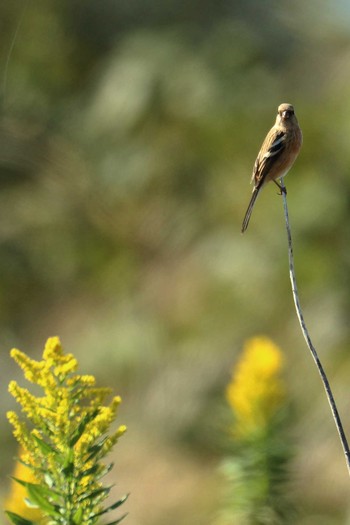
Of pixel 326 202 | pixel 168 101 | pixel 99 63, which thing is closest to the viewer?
pixel 326 202

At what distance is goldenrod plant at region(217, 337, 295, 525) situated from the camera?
4750 millimetres

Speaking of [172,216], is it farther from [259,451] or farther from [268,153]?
[268,153]

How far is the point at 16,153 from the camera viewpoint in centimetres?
1686

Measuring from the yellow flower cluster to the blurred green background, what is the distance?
418cm

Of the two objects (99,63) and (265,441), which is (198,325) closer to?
(99,63)

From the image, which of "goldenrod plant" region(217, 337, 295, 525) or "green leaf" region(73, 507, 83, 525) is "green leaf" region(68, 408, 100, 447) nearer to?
"green leaf" region(73, 507, 83, 525)

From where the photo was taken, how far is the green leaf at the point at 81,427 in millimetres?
2461

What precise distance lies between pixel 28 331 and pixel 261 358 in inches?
416

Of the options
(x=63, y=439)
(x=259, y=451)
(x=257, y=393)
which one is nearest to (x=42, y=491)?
(x=63, y=439)

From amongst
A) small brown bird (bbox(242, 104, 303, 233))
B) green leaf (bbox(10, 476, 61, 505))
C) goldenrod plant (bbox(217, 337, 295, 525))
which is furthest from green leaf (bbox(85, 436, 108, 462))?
goldenrod plant (bbox(217, 337, 295, 525))

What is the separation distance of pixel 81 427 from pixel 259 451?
2.40 meters

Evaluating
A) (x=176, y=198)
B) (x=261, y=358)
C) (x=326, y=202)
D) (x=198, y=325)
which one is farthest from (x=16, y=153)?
(x=261, y=358)

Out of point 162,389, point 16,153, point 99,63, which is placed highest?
point 99,63

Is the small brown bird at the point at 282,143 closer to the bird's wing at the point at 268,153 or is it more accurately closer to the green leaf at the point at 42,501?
the bird's wing at the point at 268,153
